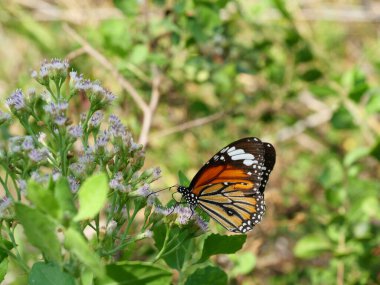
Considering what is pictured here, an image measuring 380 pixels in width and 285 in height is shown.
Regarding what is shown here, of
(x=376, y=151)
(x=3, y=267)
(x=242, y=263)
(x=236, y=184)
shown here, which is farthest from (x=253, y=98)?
(x=3, y=267)

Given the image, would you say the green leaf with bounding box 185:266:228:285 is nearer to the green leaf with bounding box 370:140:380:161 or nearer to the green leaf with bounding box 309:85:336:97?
the green leaf with bounding box 370:140:380:161

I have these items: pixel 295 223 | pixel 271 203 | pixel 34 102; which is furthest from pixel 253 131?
pixel 34 102

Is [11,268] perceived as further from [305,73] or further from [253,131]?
[305,73]

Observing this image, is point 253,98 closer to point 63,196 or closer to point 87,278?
point 87,278

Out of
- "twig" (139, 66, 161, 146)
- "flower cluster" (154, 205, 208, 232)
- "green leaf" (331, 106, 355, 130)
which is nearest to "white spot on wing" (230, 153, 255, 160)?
"flower cluster" (154, 205, 208, 232)

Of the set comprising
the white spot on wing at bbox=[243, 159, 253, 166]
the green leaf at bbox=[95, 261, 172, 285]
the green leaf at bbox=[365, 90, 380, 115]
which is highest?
the green leaf at bbox=[365, 90, 380, 115]

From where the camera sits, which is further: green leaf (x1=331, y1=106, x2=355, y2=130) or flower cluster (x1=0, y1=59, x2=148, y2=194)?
green leaf (x1=331, y1=106, x2=355, y2=130)

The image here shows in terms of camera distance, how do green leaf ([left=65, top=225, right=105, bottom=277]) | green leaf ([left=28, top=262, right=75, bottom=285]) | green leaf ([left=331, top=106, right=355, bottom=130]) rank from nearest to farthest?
green leaf ([left=65, top=225, right=105, bottom=277]) < green leaf ([left=28, top=262, right=75, bottom=285]) < green leaf ([left=331, top=106, right=355, bottom=130])
